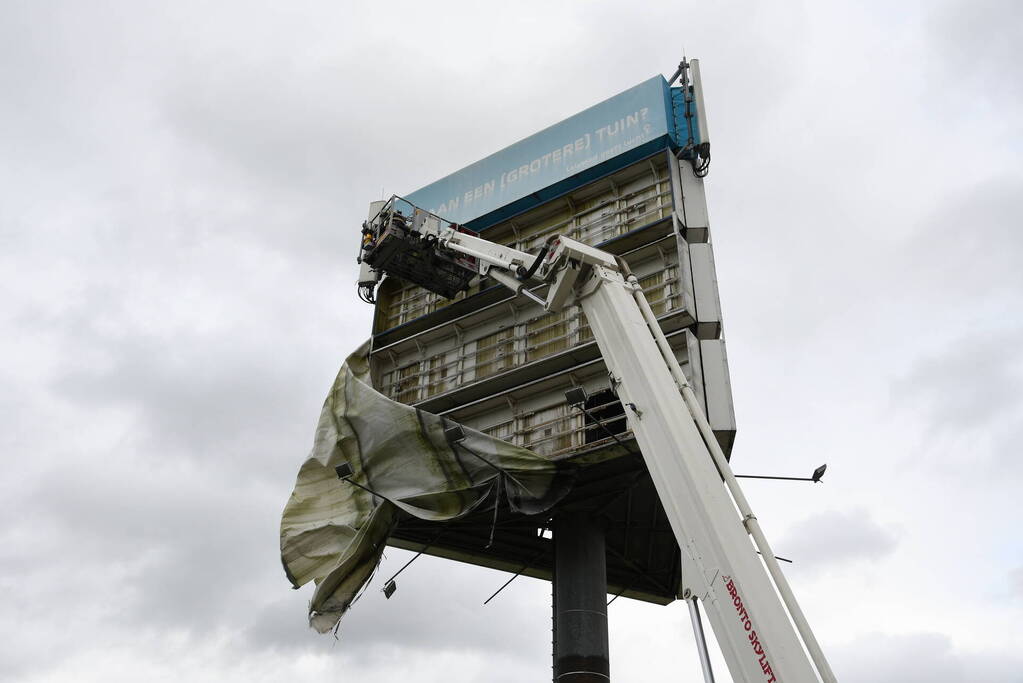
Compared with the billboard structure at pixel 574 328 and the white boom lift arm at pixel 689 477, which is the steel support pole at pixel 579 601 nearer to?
the billboard structure at pixel 574 328

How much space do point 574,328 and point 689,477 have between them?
10752 millimetres

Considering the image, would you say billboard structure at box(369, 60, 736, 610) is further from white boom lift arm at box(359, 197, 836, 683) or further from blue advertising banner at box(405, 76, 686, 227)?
white boom lift arm at box(359, 197, 836, 683)

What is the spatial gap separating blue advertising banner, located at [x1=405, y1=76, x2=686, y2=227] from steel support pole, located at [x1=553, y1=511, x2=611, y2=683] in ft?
31.7

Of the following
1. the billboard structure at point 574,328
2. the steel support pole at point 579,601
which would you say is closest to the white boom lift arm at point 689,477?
the billboard structure at point 574,328

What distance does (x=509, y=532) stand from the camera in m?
25.2

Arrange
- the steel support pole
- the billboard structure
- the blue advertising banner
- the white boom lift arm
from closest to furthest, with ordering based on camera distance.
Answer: the white boom lift arm < the steel support pole < the billboard structure < the blue advertising banner

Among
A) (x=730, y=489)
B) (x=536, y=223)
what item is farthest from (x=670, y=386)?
(x=536, y=223)

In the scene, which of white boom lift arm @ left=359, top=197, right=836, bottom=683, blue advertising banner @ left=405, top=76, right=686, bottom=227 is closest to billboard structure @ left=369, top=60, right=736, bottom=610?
blue advertising banner @ left=405, top=76, right=686, bottom=227

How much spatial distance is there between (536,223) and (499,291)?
281 centimetres

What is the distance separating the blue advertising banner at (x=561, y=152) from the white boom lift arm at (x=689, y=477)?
23.0 feet

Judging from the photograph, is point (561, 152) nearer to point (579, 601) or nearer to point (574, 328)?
point (574, 328)

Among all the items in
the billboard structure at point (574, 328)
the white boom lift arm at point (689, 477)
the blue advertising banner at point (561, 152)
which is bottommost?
the white boom lift arm at point (689, 477)

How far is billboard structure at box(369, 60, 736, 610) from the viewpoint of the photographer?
21.6 meters

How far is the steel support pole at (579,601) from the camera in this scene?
2080 cm
